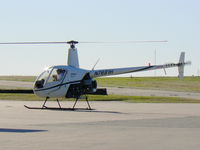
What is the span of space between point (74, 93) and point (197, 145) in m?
17.5

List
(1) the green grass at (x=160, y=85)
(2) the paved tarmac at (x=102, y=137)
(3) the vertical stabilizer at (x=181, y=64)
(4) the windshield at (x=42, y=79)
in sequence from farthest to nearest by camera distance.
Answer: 1. (1) the green grass at (x=160, y=85)
2. (3) the vertical stabilizer at (x=181, y=64)
3. (4) the windshield at (x=42, y=79)
4. (2) the paved tarmac at (x=102, y=137)

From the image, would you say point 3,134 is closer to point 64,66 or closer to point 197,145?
point 197,145

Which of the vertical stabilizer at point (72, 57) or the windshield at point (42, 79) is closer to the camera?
the windshield at point (42, 79)

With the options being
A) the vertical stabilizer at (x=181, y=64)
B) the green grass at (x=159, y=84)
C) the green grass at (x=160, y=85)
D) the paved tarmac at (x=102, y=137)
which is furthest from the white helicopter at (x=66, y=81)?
the green grass at (x=160, y=85)

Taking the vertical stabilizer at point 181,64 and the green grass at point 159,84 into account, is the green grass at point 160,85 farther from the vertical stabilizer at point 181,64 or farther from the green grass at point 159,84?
the vertical stabilizer at point 181,64

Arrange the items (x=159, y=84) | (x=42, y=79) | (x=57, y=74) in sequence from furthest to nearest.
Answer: (x=159, y=84)
(x=42, y=79)
(x=57, y=74)

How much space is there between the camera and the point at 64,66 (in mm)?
28703

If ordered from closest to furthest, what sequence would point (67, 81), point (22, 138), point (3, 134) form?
point (22, 138), point (3, 134), point (67, 81)

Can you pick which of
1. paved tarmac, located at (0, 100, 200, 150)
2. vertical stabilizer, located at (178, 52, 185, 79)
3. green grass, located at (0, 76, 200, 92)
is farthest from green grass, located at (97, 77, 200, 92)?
paved tarmac, located at (0, 100, 200, 150)

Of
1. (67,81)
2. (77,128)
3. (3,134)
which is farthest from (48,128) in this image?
(67,81)

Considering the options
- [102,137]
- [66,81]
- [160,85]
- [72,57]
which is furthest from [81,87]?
[160,85]

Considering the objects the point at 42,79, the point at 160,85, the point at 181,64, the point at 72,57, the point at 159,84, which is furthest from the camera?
the point at 159,84

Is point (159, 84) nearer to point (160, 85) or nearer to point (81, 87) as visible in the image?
point (160, 85)

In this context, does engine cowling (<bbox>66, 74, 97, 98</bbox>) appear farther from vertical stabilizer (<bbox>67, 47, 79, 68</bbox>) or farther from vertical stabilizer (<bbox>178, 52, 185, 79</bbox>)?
vertical stabilizer (<bbox>178, 52, 185, 79</bbox>)
